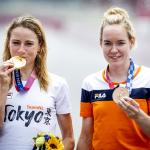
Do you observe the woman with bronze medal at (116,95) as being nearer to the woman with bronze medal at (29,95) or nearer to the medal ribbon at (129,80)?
the medal ribbon at (129,80)

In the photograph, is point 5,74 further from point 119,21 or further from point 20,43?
point 119,21

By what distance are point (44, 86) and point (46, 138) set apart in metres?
0.31

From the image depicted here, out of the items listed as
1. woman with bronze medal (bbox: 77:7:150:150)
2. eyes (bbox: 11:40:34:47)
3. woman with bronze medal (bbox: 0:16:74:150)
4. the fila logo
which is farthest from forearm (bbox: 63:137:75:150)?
eyes (bbox: 11:40:34:47)

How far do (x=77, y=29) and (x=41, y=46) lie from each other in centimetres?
128

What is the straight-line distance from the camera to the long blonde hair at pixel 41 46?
2539 millimetres

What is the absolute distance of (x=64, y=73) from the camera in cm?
378

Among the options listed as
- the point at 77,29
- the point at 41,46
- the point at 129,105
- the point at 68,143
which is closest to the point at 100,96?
the point at 129,105

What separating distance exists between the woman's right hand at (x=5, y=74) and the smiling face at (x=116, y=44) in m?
0.55

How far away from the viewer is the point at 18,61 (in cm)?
243

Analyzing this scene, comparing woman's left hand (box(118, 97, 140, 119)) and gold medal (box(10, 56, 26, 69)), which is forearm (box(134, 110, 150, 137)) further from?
gold medal (box(10, 56, 26, 69))

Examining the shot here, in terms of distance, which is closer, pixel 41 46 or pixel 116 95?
pixel 116 95

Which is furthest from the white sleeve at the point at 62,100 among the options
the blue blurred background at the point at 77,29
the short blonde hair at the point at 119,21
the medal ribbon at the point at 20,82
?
the blue blurred background at the point at 77,29

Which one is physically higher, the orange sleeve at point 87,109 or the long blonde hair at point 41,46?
the long blonde hair at point 41,46

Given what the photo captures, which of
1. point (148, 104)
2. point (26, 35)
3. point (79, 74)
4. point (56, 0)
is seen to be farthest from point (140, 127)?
point (56, 0)
